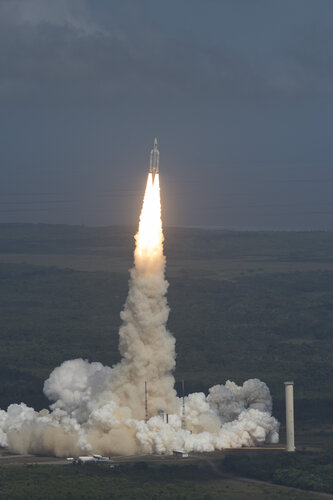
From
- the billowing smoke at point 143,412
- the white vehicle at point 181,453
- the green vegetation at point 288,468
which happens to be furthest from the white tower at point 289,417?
the white vehicle at point 181,453

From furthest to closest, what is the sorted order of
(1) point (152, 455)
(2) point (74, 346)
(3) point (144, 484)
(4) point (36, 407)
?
(2) point (74, 346), (4) point (36, 407), (1) point (152, 455), (3) point (144, 484)

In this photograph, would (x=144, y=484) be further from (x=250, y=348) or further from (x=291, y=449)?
(x=250, y=348)

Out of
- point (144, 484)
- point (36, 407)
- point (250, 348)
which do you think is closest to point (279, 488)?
point (144, 484)

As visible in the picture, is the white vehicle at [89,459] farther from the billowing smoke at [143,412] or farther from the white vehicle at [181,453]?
the white vehicle at [181,453]

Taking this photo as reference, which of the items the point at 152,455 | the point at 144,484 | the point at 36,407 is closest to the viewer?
the point at 144,484

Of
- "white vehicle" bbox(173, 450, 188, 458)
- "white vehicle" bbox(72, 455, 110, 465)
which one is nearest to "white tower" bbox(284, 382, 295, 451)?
"white vehicle" bbox(173, 450, 188, 458)

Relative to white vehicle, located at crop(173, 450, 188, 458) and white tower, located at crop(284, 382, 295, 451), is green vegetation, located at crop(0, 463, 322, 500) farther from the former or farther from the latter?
white tower, located at crop(284, 382, 295, 451)

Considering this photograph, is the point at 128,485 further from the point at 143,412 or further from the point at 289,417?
the point at 289,417
